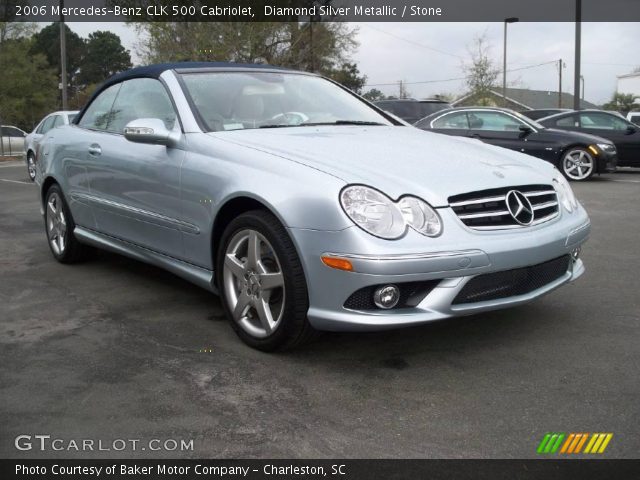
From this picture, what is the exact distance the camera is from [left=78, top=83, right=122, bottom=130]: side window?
532 centimetres

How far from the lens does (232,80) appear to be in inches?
182

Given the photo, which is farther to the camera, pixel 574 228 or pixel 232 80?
pixel 232 80

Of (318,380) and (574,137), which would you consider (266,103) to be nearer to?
(318,380)

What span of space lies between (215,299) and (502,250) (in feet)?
6.89

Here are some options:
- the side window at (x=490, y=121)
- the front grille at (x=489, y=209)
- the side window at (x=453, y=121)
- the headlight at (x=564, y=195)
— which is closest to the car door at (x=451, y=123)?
the side window at (x=453, y=121)

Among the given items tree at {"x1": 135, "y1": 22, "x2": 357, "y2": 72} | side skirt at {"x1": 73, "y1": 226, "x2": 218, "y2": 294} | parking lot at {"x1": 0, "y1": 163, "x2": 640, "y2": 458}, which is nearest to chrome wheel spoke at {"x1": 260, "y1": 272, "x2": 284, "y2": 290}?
parking lot at {"x1": 0, "y1": 163, "x2": 640, "y2": 458}

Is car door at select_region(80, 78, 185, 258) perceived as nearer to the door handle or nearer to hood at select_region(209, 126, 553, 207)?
the door handle

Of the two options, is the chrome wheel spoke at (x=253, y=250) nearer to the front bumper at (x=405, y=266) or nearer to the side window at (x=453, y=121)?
the front bumper at (x=405, y=266)

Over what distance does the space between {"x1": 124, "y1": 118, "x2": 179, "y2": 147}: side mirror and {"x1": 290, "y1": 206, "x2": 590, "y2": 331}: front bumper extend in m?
1.24

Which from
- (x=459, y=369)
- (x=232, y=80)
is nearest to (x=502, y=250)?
(x=459, y=369)

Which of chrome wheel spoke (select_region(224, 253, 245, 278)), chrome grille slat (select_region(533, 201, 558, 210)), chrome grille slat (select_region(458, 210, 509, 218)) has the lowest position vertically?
chrome wheel spoke (select_region(224, 253, 245, 278))
